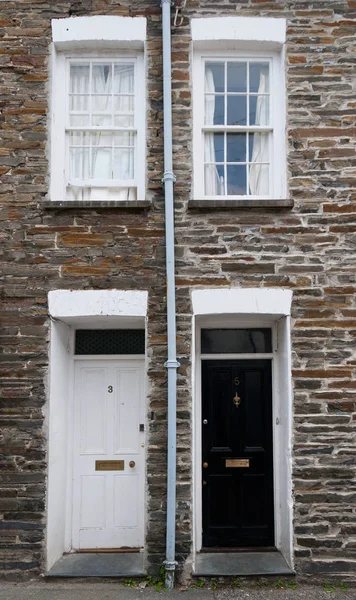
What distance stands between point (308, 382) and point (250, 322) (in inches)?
39.5

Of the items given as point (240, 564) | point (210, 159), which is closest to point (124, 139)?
point (210, 159)

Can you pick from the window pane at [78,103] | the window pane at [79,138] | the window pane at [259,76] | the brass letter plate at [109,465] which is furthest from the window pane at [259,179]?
the brass letter plate at [109,465]

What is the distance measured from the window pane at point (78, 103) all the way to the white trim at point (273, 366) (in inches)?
105

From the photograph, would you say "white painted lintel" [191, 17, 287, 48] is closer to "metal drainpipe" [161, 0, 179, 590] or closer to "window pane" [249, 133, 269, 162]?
"metal drainpipe" [161, 0, 179, 590]

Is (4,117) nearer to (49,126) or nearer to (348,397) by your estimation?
(49,126)

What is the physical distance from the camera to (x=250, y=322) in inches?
255

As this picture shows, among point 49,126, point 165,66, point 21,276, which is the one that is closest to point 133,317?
point 21,276

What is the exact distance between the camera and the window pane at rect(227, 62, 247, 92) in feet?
21.5

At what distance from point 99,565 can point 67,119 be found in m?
5.15

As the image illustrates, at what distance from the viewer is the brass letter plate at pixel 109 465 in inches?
255

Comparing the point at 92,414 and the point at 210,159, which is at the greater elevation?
the point at 210,159

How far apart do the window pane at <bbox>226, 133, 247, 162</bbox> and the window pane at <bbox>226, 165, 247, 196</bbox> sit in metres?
0.10

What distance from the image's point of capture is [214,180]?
21.4 ft

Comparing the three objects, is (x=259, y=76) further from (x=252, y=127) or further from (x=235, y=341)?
(x=235, y=341)
